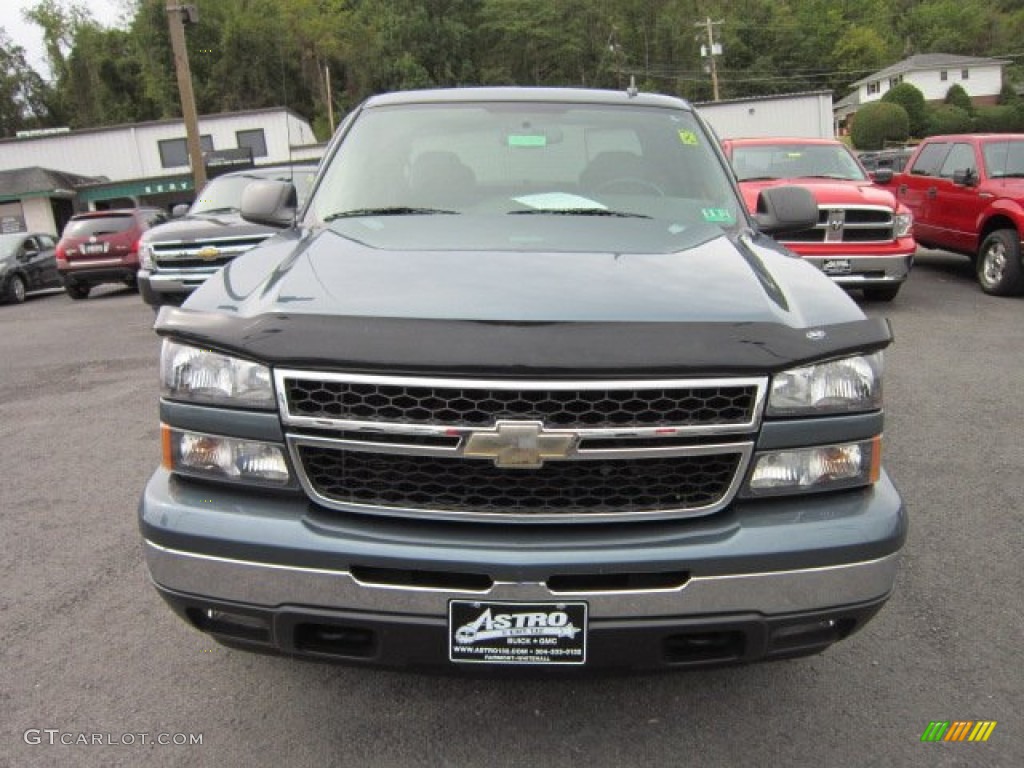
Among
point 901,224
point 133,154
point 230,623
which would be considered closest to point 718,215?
point 230,623

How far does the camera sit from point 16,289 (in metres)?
16.8

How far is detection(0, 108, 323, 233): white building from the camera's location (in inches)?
1633

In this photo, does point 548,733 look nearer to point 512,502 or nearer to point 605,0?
point 512,502

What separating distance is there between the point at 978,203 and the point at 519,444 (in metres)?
10.3

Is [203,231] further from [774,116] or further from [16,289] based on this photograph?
[774,116]

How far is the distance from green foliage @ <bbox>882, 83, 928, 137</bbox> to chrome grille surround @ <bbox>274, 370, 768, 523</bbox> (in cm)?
6410

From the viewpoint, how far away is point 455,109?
146 inches

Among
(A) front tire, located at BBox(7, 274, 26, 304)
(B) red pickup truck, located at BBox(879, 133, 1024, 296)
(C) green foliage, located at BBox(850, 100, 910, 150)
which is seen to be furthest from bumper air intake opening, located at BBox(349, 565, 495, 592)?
(C) green foliage, located at BBox(850, 100, 910, 150)

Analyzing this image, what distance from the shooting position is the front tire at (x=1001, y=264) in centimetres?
967

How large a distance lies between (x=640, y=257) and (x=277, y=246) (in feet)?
4.17

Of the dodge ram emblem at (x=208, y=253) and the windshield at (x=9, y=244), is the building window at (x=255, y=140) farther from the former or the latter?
the dodge ram emblem at (x=208, y=253)

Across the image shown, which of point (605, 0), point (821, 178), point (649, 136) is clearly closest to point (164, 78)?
point (605, 0)

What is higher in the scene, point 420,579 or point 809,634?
point 420,579

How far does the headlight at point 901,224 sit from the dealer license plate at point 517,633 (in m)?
8.39
